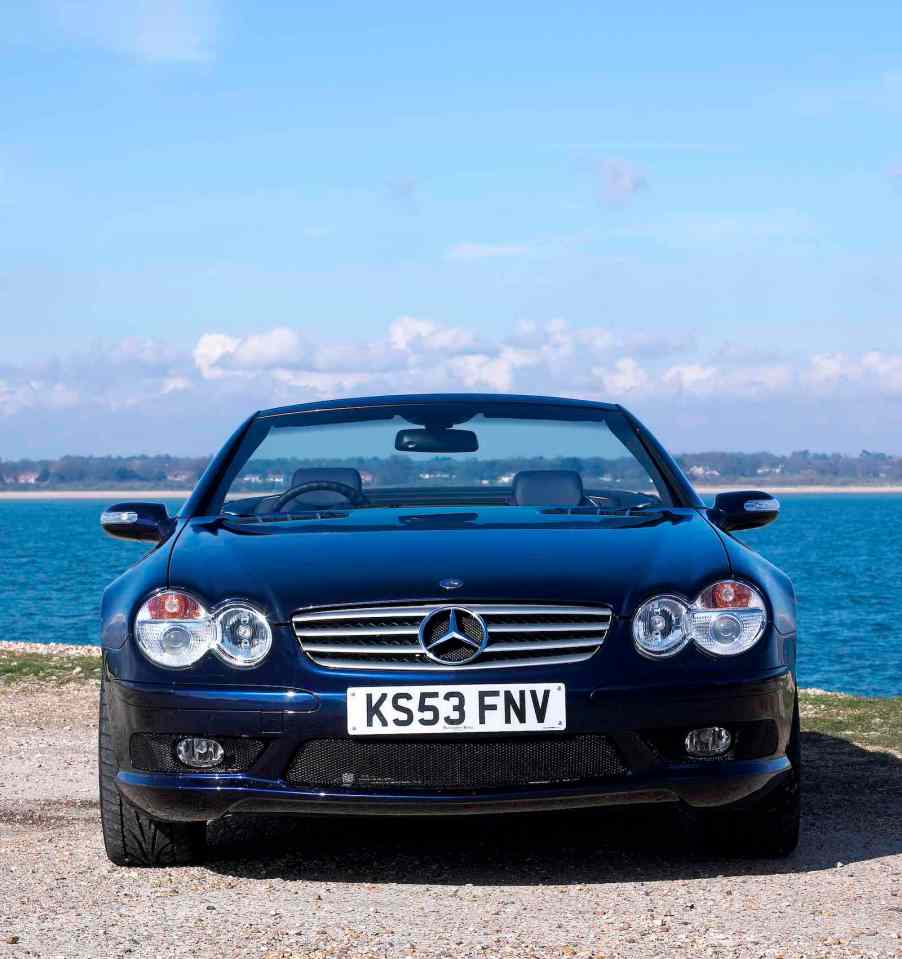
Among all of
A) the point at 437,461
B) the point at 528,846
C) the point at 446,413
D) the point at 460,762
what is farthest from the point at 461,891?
the point at 446,413

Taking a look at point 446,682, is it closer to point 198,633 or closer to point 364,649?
point 364,649

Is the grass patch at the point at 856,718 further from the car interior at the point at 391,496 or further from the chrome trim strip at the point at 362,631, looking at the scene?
the chrome trim strip at the point at 362,631

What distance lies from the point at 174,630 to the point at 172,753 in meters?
0.34

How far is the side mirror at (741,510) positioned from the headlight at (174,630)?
5.93ft

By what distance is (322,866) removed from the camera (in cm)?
457

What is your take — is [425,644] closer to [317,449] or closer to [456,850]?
[456,850]

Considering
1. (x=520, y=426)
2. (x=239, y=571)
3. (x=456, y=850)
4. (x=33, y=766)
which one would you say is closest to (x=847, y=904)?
(x=456, y=850)

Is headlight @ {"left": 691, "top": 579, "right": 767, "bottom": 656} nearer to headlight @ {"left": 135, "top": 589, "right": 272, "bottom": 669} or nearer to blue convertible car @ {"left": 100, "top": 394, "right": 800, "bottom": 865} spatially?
blue convertible car @ {"left": 100, "top": 394, "right": 800, "bottom": 865}

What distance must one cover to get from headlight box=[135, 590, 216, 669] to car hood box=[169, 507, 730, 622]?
52 mm

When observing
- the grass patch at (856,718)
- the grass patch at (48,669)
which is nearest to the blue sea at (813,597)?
the grass patch at (48,669)

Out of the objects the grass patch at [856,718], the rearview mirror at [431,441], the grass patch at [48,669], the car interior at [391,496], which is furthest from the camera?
the grass patch at [48,669]

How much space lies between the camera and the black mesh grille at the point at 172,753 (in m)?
4.13

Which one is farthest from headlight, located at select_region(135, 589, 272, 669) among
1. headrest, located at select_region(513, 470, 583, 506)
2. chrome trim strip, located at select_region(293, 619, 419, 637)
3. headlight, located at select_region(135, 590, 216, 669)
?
headrest, located at select_region(513, 470, 583, 506)

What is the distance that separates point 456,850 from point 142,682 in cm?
123
